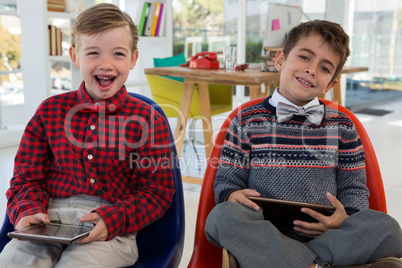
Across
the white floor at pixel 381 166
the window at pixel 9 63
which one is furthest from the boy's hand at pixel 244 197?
the window at pixel 9 63

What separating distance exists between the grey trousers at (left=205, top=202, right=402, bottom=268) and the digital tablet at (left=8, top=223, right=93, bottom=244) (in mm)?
317

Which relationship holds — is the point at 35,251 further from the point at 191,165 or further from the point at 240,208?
the point at 191,165

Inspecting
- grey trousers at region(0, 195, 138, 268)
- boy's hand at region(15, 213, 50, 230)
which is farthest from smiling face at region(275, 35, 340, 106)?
boy's hand at region(15, 213, 50, 230)

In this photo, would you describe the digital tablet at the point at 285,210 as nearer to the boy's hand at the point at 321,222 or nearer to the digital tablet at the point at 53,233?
the boy's hand at the point at 321,222

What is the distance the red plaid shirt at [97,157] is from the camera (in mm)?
1177

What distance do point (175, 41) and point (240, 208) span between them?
190 inches

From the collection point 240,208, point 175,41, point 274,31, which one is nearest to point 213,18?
point 175,41

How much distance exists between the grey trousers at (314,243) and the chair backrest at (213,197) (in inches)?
8.3

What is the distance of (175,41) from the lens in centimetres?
566

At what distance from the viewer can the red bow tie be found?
1.23 metres

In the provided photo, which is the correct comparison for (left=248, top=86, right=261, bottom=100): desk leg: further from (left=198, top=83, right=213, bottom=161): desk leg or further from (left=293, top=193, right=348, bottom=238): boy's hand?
(left=293, top=193, right=348, bottom=238): boy's hand

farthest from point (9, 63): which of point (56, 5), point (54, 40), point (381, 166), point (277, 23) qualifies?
point (381, 166)

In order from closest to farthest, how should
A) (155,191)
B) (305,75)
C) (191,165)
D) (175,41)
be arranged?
(155,191) → (305,75) → (191,165) → (175,41)

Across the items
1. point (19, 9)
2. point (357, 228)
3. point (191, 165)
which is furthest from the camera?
point (19, 9)
